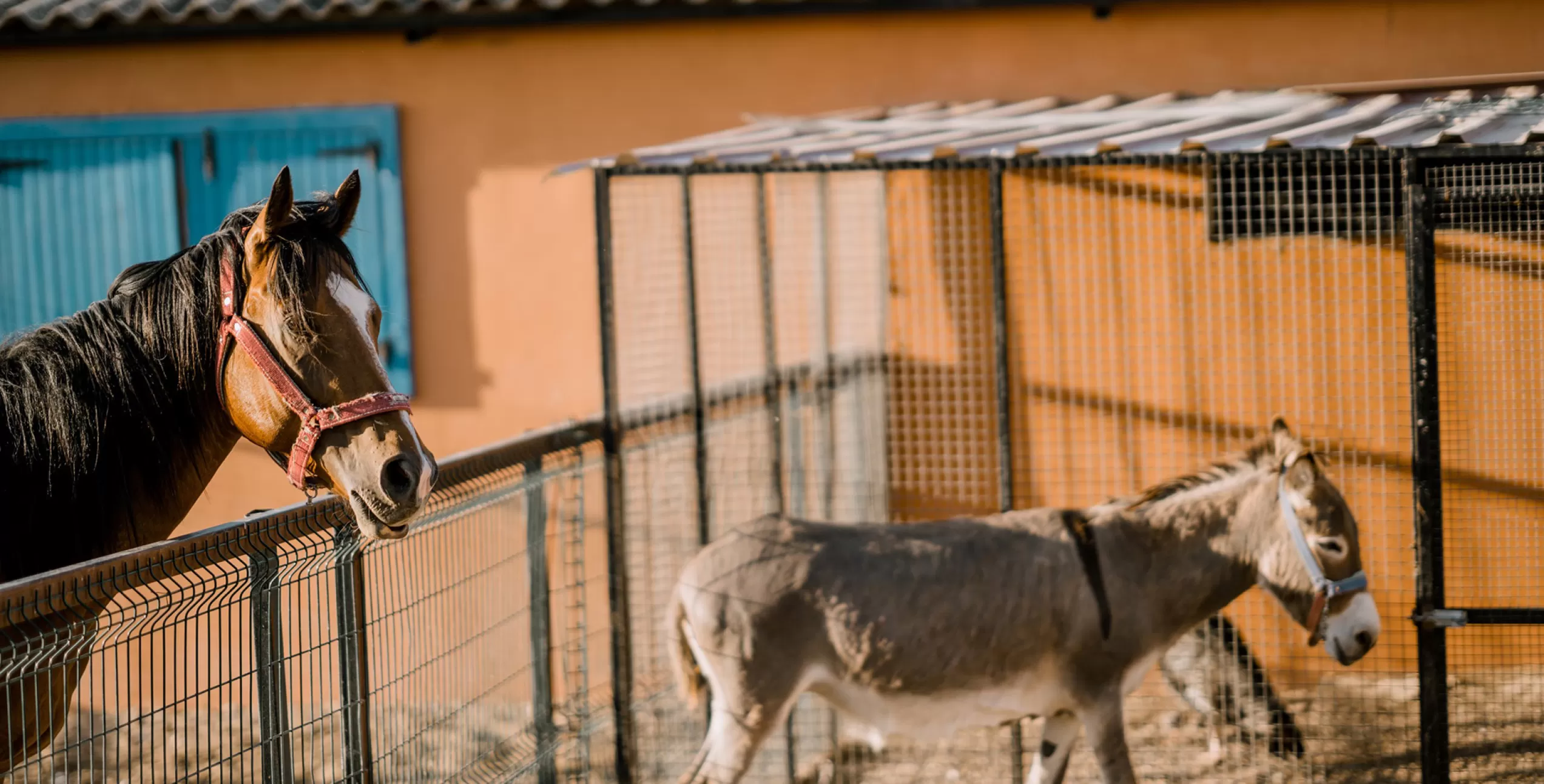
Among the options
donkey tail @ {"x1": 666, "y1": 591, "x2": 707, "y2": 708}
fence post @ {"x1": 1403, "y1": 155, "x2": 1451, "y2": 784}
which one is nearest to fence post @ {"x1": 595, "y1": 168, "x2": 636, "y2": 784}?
donkey tail @ {"x1": 666, "y1": 591, "x2": 707, "y2": 708}

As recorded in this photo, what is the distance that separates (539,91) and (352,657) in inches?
169

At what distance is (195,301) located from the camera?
297 centimetres

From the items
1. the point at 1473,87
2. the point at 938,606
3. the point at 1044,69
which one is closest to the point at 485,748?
the point at 938,606

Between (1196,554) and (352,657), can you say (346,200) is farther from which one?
(1196,554)

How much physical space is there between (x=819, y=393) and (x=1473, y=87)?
11.0 feet

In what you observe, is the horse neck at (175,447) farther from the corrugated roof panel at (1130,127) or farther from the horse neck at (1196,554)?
the horse neck at (1196,554)

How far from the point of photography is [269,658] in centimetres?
295

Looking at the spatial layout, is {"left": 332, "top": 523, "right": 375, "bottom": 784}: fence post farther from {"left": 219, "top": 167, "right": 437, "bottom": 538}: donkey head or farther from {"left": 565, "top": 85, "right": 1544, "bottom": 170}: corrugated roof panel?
{"left": 565, "top": 85, "right": 1544, "bottom": 170}: corrugated roof panel

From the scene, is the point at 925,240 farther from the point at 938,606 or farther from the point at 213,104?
the point at 213,104

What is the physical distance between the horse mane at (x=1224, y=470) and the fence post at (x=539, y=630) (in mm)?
2017

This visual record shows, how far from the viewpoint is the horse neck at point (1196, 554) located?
4.34m

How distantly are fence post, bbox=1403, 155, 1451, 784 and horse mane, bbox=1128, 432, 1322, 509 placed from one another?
36 centimetres

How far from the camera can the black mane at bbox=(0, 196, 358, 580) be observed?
284 centimetres

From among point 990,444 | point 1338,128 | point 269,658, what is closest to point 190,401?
point 269,658
